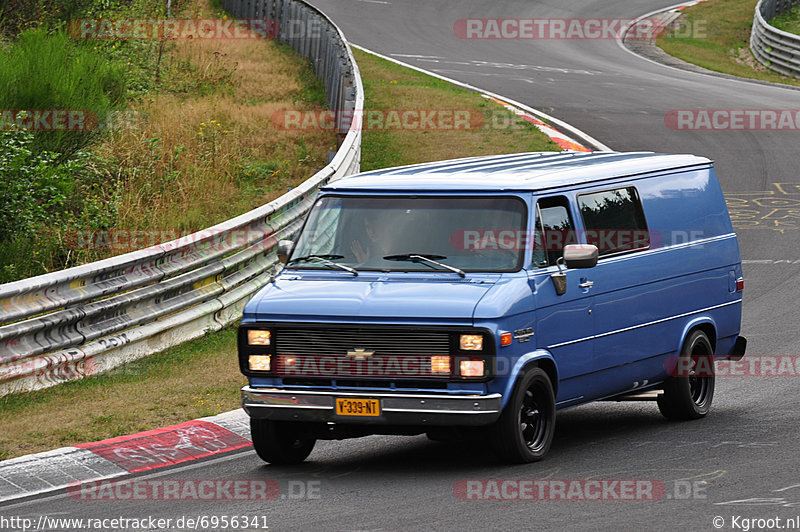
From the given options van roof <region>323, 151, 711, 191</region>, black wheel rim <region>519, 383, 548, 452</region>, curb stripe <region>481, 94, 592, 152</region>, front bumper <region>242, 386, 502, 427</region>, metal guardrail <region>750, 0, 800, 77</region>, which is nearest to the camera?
front bumper <region>242, 386, 502, 427</region>

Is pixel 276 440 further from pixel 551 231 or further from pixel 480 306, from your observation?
pixel 551 231

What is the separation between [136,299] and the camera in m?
11.9

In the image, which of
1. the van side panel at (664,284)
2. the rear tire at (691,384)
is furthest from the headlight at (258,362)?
the rear tire at (691,384)

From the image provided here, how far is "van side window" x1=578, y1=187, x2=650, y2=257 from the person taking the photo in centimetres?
952

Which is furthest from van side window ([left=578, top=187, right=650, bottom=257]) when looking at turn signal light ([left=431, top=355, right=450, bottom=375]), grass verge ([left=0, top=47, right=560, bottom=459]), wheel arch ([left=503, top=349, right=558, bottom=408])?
grass verge ([left=0, top=47, right=560, bottom=459])

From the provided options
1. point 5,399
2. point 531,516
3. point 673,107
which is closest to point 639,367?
point 531,516

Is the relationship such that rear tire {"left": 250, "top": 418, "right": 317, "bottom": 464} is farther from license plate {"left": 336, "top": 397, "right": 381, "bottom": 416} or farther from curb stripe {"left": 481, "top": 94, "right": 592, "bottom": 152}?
curb stripe {"left": 481, "top": 94, "right": 592, "bottom": 152}

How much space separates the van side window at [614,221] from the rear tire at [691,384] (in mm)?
1118

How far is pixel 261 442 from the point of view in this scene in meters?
8.83

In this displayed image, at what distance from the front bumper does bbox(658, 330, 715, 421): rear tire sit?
2632 mm

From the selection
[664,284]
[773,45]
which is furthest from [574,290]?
[773,45]

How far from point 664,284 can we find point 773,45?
30283 millimetres

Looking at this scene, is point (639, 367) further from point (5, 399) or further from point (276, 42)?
point (276, 42)

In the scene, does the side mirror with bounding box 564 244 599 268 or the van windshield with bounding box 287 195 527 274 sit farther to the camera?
the van windshield with bounding box 287 195 527 274
